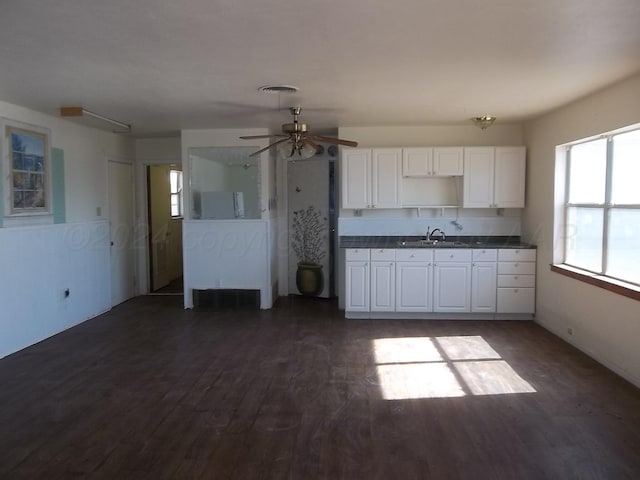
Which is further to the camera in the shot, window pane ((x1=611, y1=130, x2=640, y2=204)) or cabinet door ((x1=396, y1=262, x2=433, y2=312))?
cabinet door ((x1=396, y1=262, x2=433, y2=312))

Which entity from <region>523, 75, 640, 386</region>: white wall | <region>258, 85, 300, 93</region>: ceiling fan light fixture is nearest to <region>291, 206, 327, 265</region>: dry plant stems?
<region>523, 75, 640, 386</region>: white wall

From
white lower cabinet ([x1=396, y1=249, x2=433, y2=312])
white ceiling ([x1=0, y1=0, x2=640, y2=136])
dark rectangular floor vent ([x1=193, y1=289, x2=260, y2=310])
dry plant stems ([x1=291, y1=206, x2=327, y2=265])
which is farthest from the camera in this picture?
dry plant stems ([x1=291, y1=206, x2=327, y2=265])

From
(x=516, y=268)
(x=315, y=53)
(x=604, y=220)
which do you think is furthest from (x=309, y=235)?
(x=315, y=53)

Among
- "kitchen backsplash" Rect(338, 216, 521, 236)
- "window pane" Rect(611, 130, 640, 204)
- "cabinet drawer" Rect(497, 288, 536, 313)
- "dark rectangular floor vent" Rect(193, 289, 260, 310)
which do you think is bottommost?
"dark rectangular floor vent" Rect(193, 289, 260, 310)

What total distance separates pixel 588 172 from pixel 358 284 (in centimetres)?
266

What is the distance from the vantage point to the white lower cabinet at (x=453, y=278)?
5711mm

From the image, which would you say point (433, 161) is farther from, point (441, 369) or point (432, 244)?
point (441, 369)

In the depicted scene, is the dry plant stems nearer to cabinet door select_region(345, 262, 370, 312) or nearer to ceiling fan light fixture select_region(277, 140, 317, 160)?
cabinet door select_region(345, 262, 370, 312)

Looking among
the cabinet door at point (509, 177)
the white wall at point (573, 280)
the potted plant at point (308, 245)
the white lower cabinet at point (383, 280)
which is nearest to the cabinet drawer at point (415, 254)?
the white lower cabinet at point (383, 280)

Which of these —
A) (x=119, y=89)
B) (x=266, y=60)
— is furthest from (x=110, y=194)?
(x=266, y=60)

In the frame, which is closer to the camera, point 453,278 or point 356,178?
point 453,278

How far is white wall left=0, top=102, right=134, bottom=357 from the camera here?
4.63m

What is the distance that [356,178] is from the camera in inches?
236

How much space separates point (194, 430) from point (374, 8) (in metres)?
2.62
